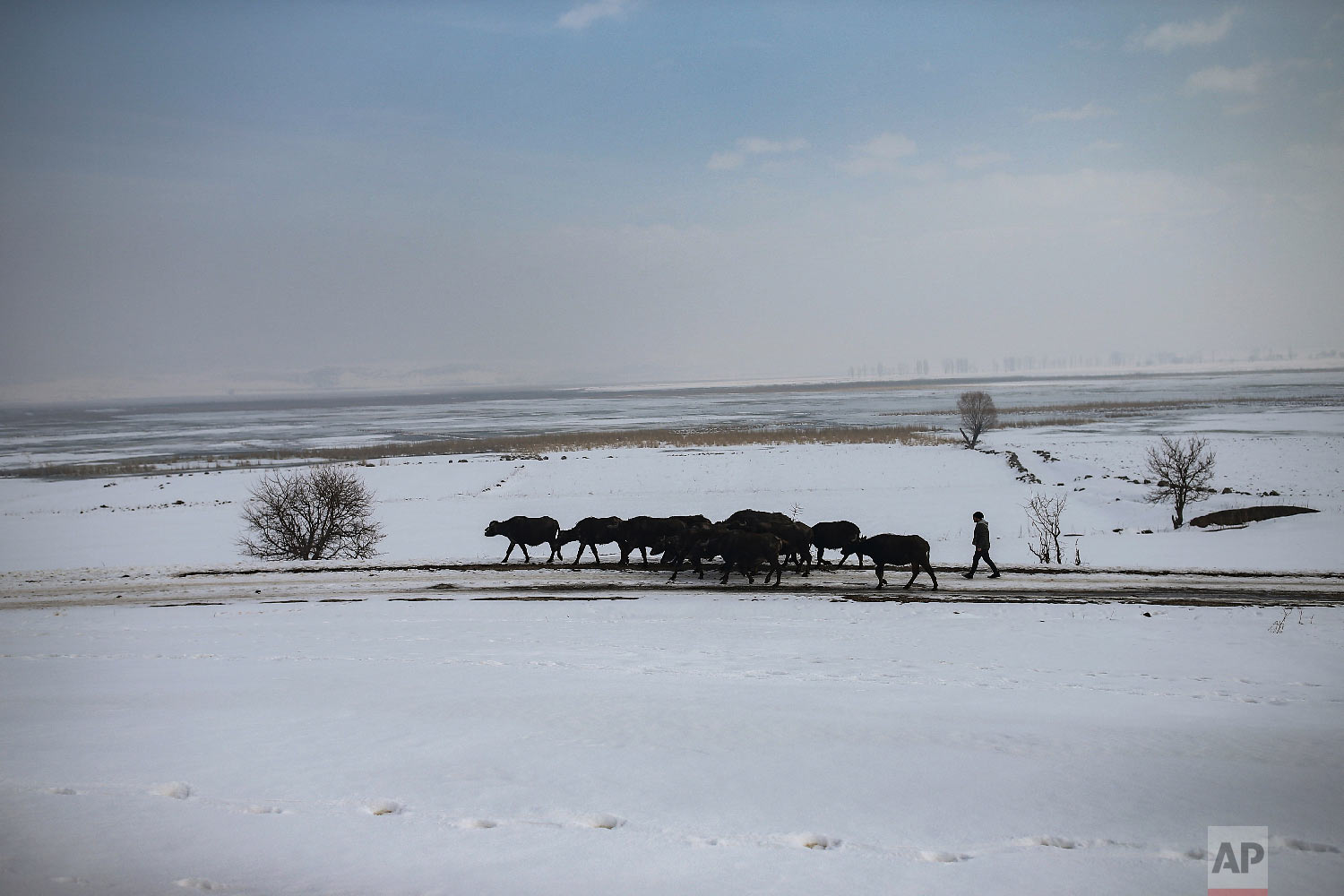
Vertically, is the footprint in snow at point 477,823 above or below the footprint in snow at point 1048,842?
above

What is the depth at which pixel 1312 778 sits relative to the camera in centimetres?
645

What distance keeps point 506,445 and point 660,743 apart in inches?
2613

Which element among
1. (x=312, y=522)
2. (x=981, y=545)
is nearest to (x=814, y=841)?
(x=981, y=545)

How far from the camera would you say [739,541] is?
16422 millimetres

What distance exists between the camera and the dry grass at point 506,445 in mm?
57781

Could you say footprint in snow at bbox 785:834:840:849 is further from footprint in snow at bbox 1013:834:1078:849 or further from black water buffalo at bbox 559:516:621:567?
black water buffalo at bbox 559:516:621:567

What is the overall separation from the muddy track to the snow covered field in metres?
0.30

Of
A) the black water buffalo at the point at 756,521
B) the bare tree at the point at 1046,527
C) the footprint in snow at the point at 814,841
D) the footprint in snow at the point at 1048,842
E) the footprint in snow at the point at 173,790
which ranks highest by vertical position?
the black water buffalo at the point at 756,521

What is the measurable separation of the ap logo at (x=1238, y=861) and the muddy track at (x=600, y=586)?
8.41m

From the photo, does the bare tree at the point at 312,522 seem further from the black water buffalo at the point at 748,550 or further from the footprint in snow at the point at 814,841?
the footprint in snow at the point at 814,841

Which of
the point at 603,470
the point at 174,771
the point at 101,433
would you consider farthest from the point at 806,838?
the point at 101,433

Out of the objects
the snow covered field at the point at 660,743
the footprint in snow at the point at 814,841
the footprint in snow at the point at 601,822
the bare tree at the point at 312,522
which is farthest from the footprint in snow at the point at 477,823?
the bare tree at the point at 312,522

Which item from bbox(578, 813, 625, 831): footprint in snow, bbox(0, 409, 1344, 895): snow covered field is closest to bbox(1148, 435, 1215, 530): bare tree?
bbox(0, 409, 1344, 895): snow covered field

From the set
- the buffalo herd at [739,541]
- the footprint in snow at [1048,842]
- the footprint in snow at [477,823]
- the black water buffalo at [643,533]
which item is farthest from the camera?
the black water buffalo at [643,533]
